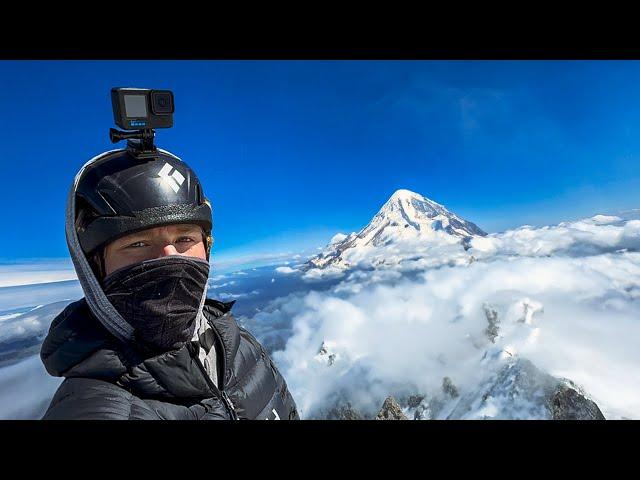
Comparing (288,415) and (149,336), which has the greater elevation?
(149,336)

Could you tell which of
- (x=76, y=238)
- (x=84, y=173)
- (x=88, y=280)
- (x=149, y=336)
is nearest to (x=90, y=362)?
(x=149, y=336)

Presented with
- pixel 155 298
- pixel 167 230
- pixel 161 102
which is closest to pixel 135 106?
pixel 161 102

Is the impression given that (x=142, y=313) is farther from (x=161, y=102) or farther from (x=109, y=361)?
(x=161, y=102)

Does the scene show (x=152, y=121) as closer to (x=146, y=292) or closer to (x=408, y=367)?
(x=146, y=292)

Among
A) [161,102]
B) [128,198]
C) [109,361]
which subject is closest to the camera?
[109,361]

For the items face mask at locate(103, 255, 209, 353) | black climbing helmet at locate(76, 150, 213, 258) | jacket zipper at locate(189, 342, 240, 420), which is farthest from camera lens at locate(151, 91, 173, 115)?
jacket zipper at locate(189, 342, 240, 420)

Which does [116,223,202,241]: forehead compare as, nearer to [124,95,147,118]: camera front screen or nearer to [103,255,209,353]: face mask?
[103,255,209,353]: face mask
